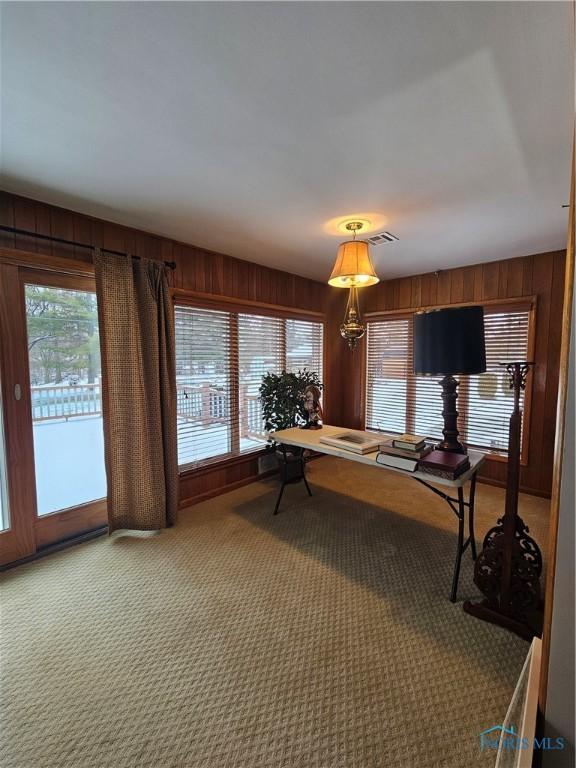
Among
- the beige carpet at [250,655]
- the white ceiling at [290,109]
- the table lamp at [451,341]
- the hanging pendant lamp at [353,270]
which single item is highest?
the white ceiling at [290,109]

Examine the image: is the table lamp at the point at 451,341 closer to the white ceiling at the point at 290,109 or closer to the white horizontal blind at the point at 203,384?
the white ceiling at the point at 290,109

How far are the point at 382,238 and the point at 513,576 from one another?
2557 millimetres

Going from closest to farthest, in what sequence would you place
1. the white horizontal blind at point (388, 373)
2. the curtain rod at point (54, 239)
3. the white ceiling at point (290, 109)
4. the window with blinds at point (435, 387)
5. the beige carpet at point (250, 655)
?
1. the white ceiling at point (290, 109)
2. the beige carpet at point (250, 655)
3. the curtain rod at point (54, 239)
4. the window with blinds at point (435, 387)
5. the white horizontal blind at point (388, 373)

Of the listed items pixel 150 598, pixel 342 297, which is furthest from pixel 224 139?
pixel 342 297

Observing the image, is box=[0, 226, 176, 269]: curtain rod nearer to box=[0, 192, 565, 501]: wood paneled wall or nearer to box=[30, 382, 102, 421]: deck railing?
box=[0, 192, 565, 501]: wood paneled wall

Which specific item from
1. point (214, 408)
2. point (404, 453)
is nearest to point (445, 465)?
point (404, 453)

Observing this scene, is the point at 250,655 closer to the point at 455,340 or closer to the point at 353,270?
the point at 455,340

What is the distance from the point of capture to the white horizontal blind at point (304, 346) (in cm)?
399

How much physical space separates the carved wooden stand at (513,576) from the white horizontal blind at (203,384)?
94.4 inches

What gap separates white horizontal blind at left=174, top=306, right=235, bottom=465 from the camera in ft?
9.75

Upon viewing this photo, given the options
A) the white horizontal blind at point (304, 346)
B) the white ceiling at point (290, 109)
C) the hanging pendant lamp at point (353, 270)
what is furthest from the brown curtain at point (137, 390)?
the white horizontal blind at point (304, 346)

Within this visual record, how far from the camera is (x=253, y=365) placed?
3557 millimetres

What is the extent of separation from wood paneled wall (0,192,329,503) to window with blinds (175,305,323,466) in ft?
0.65

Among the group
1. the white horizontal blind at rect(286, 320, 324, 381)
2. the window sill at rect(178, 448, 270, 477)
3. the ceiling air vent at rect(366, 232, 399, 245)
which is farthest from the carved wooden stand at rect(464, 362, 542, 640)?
the white horizontal blind at rect(286, 320, 324, 381)
